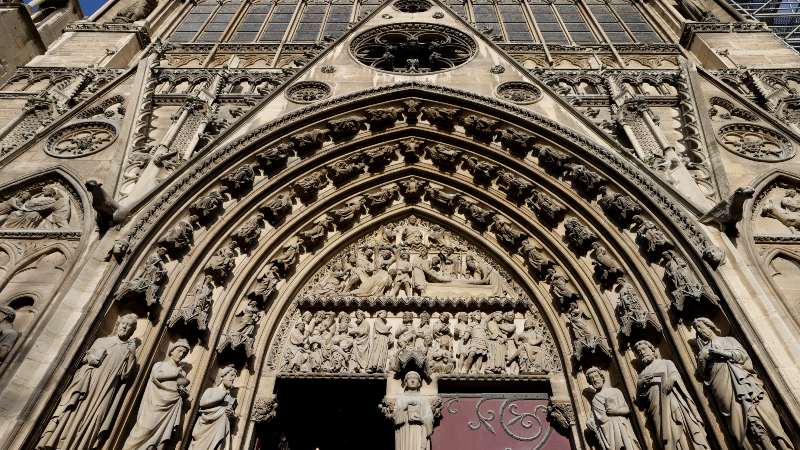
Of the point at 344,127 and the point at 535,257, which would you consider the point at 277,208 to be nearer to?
the point at 344,127

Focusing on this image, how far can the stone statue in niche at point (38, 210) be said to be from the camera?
7.81 meters

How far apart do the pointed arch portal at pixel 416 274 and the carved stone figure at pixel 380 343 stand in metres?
0.03

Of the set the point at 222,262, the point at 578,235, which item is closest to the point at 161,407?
the point at 222,262

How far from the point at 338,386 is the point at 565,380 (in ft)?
9.70

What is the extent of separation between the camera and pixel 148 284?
629 centimetres

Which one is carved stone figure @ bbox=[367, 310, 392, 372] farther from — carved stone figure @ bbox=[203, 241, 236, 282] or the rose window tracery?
the rose window tracery

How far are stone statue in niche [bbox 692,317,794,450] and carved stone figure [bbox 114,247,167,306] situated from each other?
596cm

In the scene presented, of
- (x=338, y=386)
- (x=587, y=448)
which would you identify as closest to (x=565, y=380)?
(x=587, y=448)

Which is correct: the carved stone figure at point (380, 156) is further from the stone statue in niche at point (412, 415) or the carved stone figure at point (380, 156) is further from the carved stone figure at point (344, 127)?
the stone statue in niche at point (412, 415)

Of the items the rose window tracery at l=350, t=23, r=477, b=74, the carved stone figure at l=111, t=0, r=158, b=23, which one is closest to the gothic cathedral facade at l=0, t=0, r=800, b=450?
the rose window tracery at l=350, t=23, r=477, b=74

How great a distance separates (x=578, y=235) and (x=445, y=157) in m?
2.93

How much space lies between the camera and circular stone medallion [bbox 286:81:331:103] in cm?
1022

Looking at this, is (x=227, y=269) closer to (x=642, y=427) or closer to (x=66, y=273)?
(x=66, y=273)

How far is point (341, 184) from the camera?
31.1 feet
